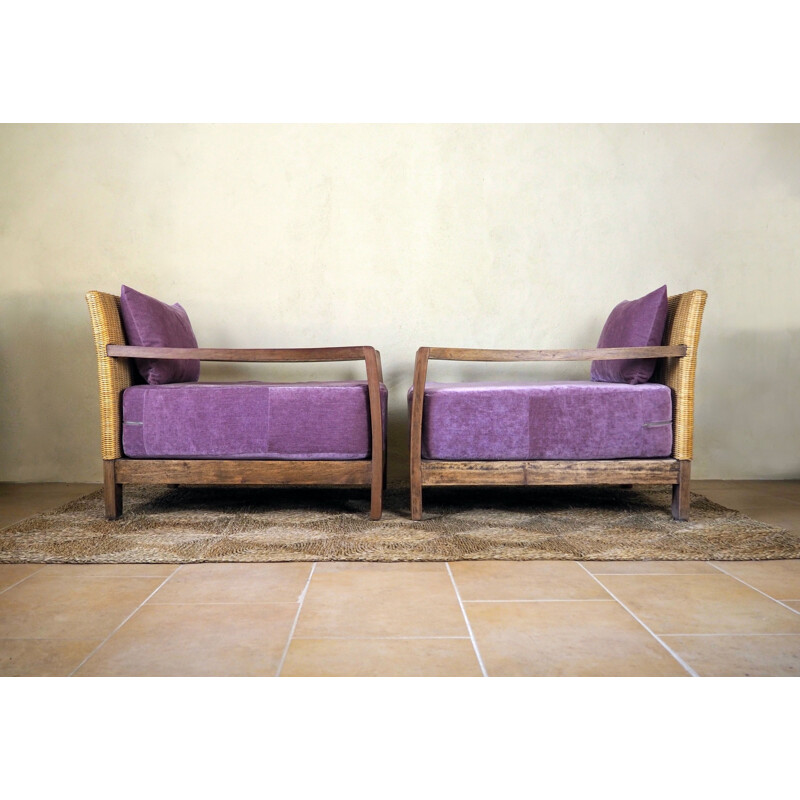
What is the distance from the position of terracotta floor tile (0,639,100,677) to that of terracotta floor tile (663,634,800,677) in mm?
1239

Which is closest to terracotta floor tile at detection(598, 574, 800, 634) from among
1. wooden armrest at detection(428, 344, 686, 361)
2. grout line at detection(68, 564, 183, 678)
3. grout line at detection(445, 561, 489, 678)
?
grout line at detection(445, 561, 489, 678)

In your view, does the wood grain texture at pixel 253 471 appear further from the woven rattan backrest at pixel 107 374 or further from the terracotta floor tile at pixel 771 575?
the terracotta floor tile at pixel 771 575

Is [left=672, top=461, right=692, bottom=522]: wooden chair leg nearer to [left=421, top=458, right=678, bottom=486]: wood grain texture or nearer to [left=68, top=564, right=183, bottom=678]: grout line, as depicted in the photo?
[left=421, top=458, right=678, bottom=486]: wood grain texture

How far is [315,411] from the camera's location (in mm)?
2484

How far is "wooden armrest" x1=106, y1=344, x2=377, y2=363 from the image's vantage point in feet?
8.15

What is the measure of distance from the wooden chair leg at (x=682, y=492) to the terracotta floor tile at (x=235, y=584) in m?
1.47

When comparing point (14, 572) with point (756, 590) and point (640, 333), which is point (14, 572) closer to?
point (756, 590)

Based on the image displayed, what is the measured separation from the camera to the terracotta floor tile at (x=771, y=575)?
171 centimetres

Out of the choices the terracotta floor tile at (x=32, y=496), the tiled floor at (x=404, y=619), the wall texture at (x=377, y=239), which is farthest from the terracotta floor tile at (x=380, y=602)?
the wall texture at (x=377, y=239)

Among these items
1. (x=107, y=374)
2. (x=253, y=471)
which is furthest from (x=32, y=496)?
(x=253, y=471)

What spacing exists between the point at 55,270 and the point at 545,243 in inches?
109

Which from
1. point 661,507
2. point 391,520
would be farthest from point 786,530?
point 391,520

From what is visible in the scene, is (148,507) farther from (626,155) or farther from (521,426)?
(626,155)

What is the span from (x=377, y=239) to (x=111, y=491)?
1.95m
